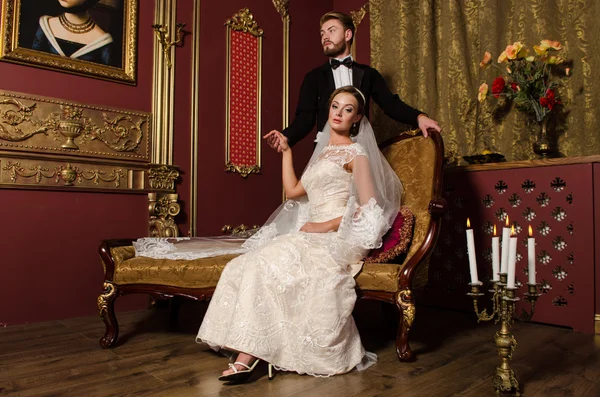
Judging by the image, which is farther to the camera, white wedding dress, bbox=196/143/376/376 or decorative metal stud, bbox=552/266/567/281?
decorative metal stud, bbox=552/266/567/281

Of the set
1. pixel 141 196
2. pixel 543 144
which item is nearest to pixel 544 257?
pixel 543 144

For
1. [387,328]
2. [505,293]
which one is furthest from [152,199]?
[505,293]

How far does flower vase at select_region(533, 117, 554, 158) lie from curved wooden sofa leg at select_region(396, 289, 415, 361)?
1725 millimetres

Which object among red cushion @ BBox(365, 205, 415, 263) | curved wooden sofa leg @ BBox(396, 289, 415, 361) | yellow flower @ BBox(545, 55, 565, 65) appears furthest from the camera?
yellow flower @ BBox(545, 55, 565, 65)

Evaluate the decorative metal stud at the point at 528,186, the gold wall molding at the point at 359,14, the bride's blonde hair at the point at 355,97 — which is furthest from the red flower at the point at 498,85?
the gold wall molding at the point at 359,14

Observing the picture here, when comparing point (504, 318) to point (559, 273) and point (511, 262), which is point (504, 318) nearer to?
point (511, 262)

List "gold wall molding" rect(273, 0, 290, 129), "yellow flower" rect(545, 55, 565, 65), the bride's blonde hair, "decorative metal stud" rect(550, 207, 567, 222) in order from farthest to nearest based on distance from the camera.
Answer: "gold wall molding" rect(273, 0, 290, 129) → "yellow flower" rect(545, 55, 565, 65) → "decorative metal stud" rect(550, 207, 567, 222) → the bride's blonde hair

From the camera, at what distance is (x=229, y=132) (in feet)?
13.7

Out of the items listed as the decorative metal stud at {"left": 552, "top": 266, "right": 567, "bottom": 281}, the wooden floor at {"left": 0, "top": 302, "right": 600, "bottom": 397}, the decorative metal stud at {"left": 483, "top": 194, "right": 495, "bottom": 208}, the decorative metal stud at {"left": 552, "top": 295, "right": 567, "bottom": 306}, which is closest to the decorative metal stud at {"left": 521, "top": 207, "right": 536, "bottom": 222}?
the decorative metal stud at {"left": 483, "top": 194, "right": 495, "bottom": 208}

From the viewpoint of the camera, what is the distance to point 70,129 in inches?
131

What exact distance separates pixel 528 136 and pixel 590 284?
3.96 ft

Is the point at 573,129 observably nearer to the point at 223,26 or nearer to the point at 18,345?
the point at 223,26

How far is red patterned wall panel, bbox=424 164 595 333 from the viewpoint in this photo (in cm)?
301

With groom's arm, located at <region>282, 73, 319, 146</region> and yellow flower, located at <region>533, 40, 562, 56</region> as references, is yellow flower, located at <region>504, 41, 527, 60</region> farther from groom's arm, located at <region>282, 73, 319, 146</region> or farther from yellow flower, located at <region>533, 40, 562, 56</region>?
groom's arm, located at <region>282, 73, 319, 146</region>
